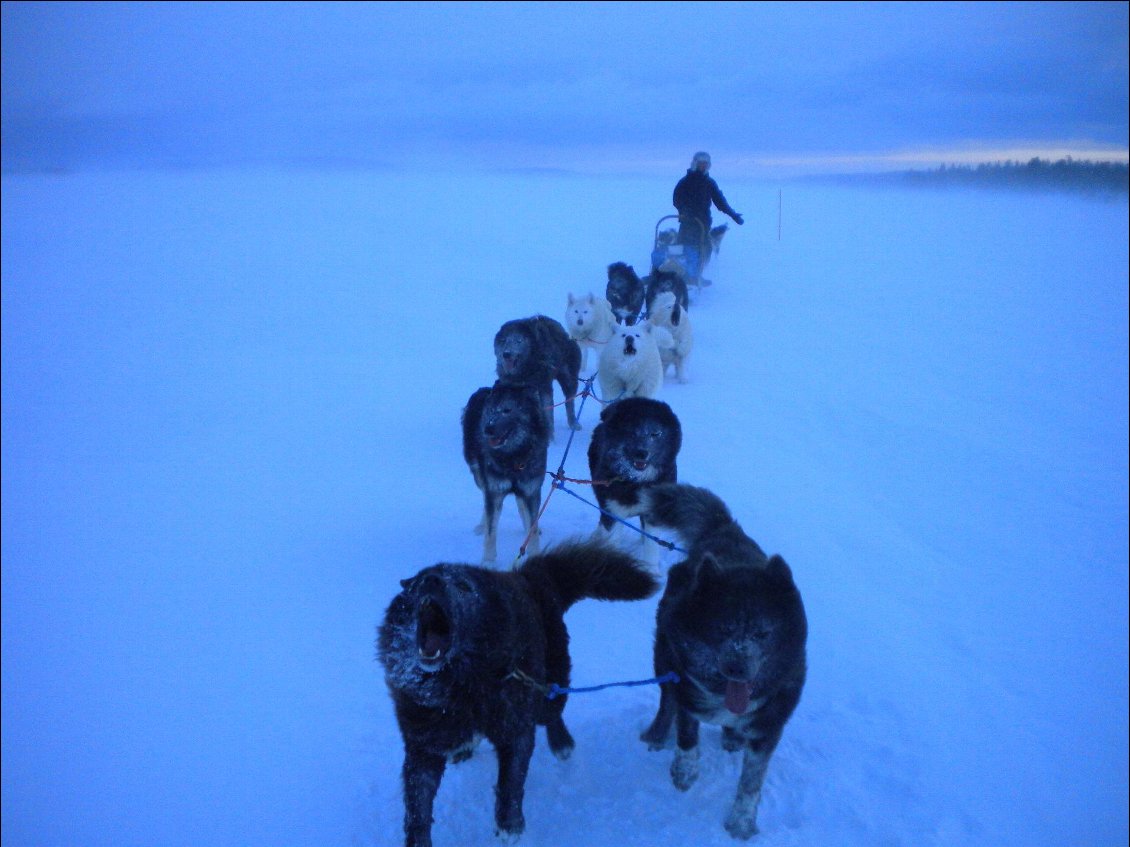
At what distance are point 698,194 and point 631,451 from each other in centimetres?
264

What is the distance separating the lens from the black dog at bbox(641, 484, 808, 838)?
2.16m

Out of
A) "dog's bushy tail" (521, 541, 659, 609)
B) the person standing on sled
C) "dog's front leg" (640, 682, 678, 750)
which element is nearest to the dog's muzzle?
"dog's bushy tail" (521, 541, 659, 609)

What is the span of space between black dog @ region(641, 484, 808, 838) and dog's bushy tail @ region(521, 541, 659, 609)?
153 mm

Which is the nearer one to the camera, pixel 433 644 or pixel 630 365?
pixel 433 644

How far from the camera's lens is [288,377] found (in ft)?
25.1

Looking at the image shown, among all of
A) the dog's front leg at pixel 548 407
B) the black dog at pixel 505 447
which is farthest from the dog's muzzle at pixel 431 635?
the dog's front leg at pixel 548 407

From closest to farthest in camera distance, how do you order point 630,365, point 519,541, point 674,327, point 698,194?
point 519,541 → point 698,194 → point 630,365 → point 674,327

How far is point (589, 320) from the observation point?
261 inches

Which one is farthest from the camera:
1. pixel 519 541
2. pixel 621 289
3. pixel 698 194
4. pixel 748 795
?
pixel 621 289

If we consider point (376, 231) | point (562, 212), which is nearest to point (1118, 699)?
point (562, 212)

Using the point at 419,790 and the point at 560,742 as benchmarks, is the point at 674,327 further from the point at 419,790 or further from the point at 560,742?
the point at 419,790

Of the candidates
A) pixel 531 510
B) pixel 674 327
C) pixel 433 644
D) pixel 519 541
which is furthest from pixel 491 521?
pixel 674 327

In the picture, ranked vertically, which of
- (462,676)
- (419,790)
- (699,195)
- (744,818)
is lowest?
(744,818)

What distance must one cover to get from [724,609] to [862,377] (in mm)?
6455
